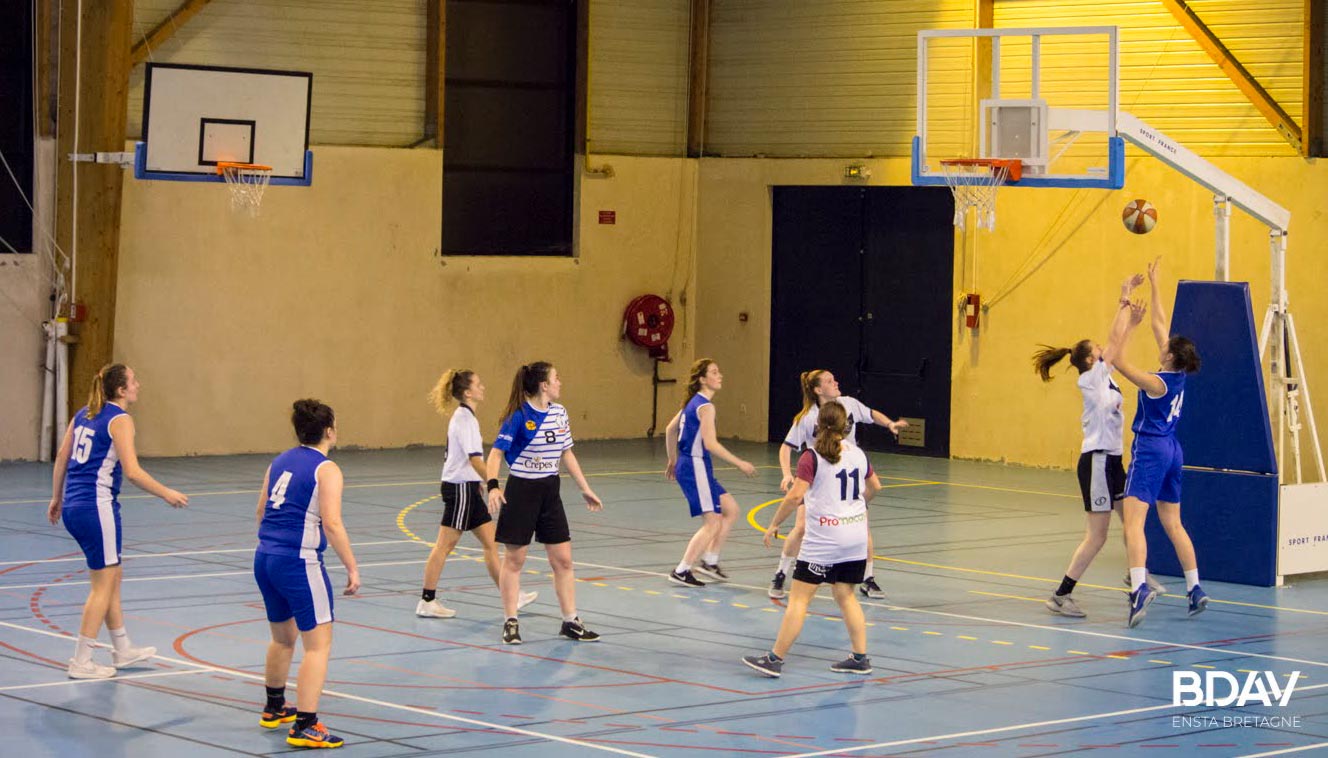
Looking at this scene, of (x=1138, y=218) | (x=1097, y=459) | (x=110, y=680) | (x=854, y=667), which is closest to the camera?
(x=110, y=680)

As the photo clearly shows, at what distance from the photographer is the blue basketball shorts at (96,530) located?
11.3 m

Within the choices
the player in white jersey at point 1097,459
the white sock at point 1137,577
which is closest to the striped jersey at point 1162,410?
the player in white jersey at point 1097,459

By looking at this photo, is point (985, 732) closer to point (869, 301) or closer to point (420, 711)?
point (420, 711)

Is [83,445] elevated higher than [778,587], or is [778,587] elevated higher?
[83,445]

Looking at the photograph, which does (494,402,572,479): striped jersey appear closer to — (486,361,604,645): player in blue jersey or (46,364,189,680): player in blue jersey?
(486,361,604,645): player in blue jersey

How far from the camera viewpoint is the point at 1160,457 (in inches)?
548

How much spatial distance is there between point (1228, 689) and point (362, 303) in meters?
16.2

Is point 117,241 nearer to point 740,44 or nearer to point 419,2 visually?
point 419,2

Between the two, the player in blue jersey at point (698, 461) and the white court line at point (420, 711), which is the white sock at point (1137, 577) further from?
the white court line at point (420, 711)

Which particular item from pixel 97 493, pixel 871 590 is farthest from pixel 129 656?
pixel 871 590

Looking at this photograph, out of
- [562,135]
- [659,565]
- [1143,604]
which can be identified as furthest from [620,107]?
[1143,604]

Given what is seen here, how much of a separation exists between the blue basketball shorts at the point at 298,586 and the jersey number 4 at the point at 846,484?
129 inches

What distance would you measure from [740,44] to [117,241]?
9.94 m

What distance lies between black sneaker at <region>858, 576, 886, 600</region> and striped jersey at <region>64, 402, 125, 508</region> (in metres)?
6.07
